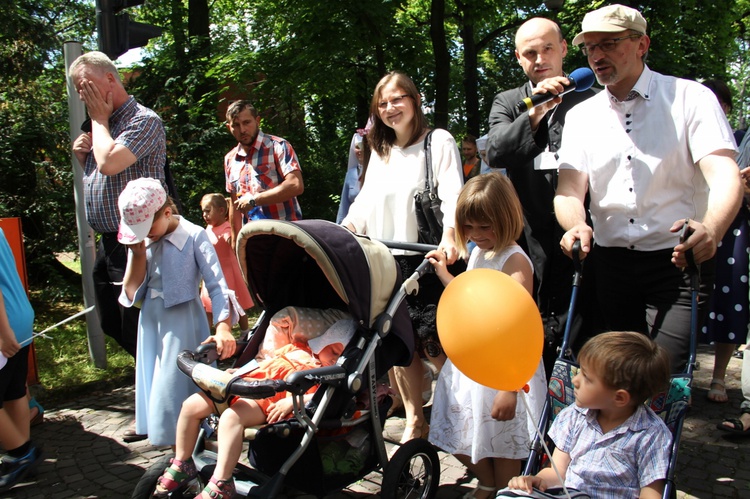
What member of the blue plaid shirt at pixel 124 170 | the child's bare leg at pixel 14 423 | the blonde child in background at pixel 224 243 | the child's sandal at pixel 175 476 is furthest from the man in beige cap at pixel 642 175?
the blonde child in background at pixel 224 243

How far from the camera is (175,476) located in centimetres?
304

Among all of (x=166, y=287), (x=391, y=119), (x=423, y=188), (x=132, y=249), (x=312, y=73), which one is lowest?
(x=166, y=287)

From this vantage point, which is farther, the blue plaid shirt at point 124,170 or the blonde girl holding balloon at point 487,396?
the blue plaid shirt at point 124,170

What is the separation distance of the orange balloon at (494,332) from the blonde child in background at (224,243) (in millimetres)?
4073

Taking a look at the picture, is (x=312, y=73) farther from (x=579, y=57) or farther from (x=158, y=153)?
(x=158, y=153)

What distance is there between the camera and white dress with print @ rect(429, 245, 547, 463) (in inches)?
126

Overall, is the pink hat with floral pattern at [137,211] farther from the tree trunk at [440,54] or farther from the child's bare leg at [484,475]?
the tree trunk at [440,54]

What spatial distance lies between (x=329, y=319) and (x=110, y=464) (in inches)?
73.6

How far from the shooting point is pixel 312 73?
1148cm

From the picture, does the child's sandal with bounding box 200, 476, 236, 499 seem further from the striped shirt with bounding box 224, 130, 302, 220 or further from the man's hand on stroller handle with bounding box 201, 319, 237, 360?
the striped shirt with bounding box 224, 130, 302, 220

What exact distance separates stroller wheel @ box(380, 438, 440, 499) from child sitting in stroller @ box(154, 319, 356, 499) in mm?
529

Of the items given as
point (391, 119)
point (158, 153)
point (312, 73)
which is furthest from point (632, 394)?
point (312, 73)

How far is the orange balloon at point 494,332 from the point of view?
2.38m

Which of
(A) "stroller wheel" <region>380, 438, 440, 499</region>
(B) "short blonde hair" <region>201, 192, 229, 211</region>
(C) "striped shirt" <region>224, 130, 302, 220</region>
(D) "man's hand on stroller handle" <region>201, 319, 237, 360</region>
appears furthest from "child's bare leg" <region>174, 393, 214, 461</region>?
(B) "short blonde hair" <region>201, 192, 229, 211</region>
